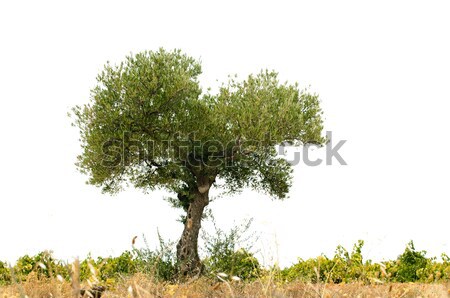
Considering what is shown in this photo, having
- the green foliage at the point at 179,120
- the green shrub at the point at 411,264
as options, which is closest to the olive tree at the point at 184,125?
the green foliage at the point at 179,120

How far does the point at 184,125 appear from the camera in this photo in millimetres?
16078

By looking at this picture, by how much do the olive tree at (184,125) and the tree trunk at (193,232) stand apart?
0.03m

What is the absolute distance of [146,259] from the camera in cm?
1600

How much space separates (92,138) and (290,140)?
663cm

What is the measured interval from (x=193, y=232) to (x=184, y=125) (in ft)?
12.5

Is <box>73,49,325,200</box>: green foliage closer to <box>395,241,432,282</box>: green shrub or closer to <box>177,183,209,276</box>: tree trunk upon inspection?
<box>177,183,209,276</box>: tree trunk

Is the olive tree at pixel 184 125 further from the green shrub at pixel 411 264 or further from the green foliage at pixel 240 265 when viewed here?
the green shrub at pixel 411 264

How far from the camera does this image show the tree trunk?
54.7 ft

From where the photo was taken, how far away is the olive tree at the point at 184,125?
51.5 feet

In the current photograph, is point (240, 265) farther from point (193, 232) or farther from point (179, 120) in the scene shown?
point (179, 120)

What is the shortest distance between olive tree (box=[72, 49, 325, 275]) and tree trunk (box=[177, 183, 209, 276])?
1.4 inches

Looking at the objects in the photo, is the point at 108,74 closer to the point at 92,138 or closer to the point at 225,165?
the point at 92,138

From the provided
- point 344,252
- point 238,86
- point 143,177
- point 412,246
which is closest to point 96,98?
point 143,177

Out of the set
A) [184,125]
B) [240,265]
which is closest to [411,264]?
[240,265]
